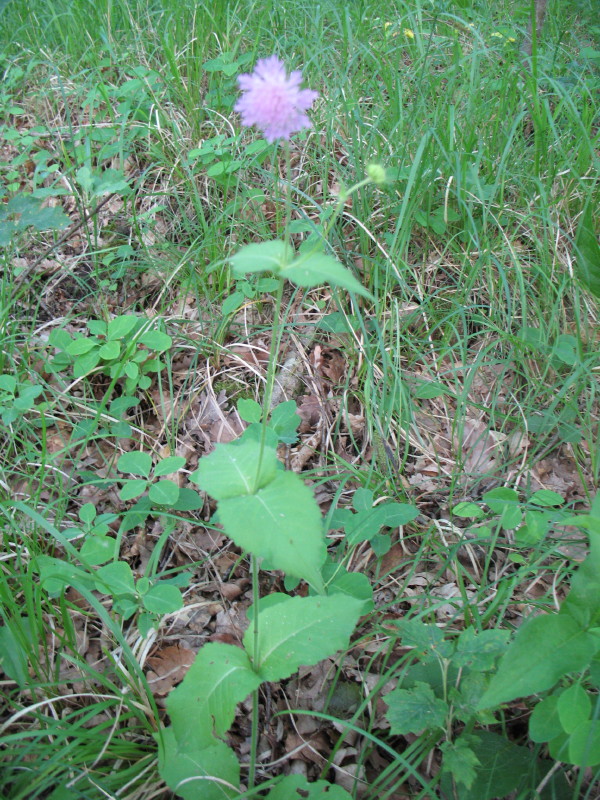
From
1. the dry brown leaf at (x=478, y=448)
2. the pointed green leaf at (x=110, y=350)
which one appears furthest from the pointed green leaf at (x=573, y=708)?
the pointed green leaf at (x=110, y=350)

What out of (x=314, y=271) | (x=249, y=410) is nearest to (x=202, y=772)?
(x=249, y=410)

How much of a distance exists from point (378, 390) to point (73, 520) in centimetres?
106

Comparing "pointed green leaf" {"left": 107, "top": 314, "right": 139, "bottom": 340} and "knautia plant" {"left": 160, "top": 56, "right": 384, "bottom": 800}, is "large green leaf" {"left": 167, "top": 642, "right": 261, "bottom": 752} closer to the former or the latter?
"knautia plant" {"left": 160, "top": 56, "right": 384, "bottom": 800}

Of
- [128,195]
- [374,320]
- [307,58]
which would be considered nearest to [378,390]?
[374,320]

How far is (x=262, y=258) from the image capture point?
0.87 meters

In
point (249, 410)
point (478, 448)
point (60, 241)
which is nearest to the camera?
point (249, 410)

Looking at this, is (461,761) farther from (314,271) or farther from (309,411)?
(309,411)

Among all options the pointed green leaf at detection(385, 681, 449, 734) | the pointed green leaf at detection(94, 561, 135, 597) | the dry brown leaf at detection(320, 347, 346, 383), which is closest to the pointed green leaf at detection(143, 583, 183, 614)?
the pointed green leaf at detection(94, 561, 135, 597)

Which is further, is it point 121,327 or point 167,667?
point 121,327

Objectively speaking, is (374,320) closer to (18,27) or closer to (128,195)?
(128,195)

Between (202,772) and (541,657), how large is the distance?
2.36ft

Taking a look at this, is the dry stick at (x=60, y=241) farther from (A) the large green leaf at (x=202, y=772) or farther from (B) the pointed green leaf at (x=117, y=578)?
(A) the large green leaf at (x=202, y=772)

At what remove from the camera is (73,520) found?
1.64 meters

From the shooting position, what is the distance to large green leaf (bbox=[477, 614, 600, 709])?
2.91 feet
